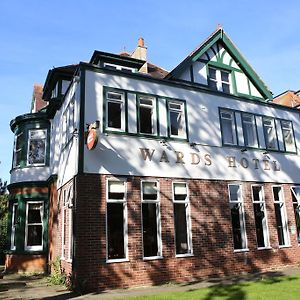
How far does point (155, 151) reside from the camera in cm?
1320

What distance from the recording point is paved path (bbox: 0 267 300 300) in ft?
33.6

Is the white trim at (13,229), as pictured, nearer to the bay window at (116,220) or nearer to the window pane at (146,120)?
the bay window at (116,220)

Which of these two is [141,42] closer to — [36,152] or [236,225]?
[36,152]

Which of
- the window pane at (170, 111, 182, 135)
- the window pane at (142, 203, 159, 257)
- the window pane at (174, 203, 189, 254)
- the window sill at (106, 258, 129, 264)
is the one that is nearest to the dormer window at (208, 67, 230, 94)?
the window pane at (170, 111, 182, 135)

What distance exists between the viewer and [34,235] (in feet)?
54.4

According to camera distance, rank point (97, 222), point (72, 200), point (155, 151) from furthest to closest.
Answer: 1. point (155, 151)
2. point (72, 200)
3. point (97, 222)

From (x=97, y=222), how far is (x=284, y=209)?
365 inches

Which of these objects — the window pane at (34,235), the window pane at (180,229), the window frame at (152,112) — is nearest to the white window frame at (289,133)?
the window pane at (180,229)

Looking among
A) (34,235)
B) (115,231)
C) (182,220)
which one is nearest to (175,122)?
(182,220)

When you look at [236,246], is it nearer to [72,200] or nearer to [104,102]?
[72,200]

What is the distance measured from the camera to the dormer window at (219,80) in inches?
661

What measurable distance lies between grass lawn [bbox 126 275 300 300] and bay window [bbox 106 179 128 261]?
7.57 ft

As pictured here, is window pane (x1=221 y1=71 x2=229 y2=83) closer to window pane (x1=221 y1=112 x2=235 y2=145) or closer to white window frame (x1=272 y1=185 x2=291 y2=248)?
window pane (x1=221 y1=112 x2=235 y2=145)

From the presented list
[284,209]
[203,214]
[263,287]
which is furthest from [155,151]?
[284,209]
